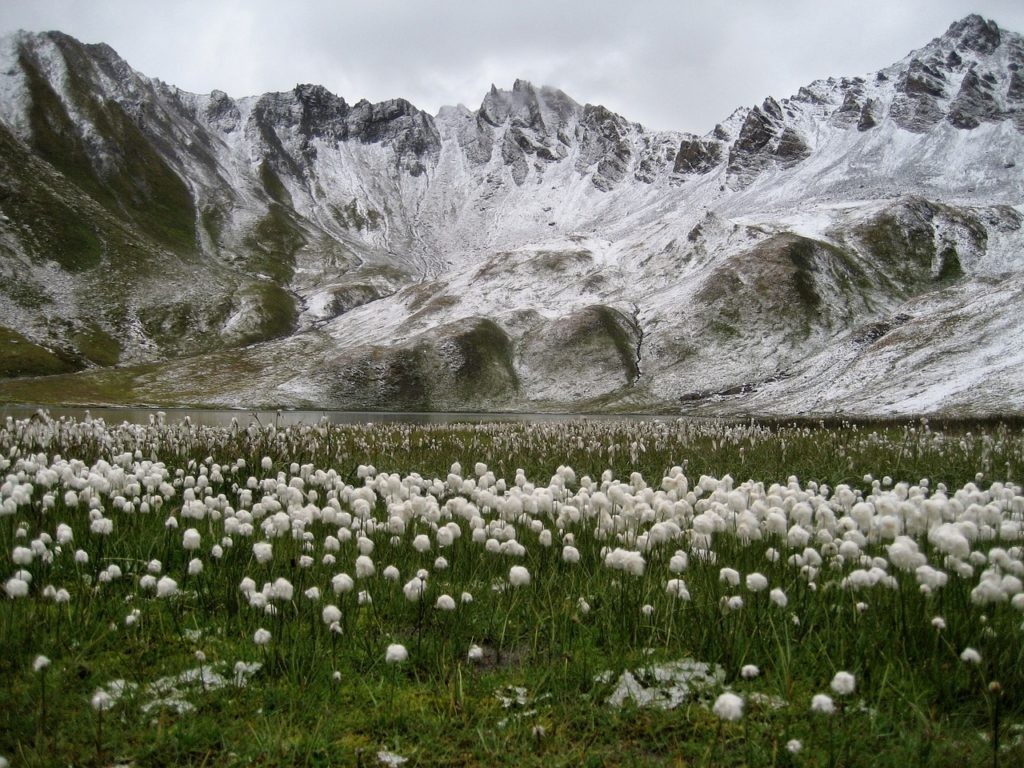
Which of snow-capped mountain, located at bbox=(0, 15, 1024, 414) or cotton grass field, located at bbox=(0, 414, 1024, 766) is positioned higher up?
snow-capped mountain, located at bbox=(0, 15, 1024, 414)

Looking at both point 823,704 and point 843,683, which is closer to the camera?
point 823,704

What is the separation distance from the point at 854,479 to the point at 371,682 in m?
14.9

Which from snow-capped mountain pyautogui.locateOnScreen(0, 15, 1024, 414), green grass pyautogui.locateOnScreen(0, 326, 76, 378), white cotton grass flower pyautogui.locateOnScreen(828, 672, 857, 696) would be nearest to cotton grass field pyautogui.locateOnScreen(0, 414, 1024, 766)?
white cotton grass flower pyautogui.locateOnScreen(828, 672, 857, 696)

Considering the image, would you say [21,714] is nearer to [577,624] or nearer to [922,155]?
[577,624]

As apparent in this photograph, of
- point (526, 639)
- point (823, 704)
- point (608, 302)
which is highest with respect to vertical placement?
point (608, 302)

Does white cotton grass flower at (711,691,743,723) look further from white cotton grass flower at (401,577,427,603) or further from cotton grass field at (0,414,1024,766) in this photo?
white cotton grass flower at (401,577,427,603)

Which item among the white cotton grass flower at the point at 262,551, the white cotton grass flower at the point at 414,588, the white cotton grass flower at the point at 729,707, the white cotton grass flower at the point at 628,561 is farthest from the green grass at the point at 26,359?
the white cotton grass flower at the point at 729,707

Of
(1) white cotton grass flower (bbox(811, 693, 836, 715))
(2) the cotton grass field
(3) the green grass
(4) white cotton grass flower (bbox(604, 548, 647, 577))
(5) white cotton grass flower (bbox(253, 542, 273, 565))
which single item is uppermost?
(3) the green grass

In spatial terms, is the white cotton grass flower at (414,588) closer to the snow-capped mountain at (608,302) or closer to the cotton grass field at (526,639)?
the cotton grass field at (526,639)

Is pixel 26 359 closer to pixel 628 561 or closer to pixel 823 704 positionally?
pixel 628 561

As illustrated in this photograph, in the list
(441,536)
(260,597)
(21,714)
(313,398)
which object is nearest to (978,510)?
(441,536)

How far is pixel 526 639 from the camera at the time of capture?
236 inches

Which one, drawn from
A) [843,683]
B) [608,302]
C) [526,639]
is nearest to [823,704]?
[843,683]

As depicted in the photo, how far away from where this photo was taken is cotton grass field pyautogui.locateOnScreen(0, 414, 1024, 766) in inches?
162
